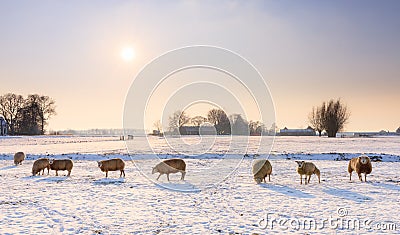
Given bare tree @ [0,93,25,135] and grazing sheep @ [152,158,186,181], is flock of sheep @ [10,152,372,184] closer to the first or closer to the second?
grazing sheep @ [152,158,186,181]

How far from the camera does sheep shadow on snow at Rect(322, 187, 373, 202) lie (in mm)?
13125

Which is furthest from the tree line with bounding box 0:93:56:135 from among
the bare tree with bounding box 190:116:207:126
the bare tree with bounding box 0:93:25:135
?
the bare tree with bounding box 190:116:207:126

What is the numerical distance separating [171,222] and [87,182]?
368 inches

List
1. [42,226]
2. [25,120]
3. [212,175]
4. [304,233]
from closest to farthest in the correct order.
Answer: [304,233] → [42,226] → [212,175] → [25,120]

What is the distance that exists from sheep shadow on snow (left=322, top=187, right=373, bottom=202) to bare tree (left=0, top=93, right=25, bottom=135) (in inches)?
3750

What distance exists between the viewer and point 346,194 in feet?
46.5

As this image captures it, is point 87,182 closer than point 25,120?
Yes

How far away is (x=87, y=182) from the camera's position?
58.4 feet

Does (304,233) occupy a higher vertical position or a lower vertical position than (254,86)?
→ lower

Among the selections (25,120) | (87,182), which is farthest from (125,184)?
(25,120)

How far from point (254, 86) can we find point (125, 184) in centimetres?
808

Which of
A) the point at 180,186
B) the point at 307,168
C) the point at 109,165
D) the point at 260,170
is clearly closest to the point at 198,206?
the point at 180,186

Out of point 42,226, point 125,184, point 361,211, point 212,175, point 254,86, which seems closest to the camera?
point 42,226

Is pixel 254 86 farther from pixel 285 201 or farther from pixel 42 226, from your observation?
pixel 42 226
